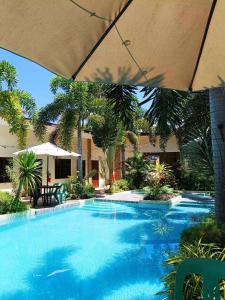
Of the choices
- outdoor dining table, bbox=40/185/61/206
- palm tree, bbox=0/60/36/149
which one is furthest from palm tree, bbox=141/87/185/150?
outdoor dining table, bbox=40/185/61/206

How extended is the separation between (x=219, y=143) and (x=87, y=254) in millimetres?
4458

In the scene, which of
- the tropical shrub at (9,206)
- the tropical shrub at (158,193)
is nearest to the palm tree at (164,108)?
the tropical shrub at (9,206)

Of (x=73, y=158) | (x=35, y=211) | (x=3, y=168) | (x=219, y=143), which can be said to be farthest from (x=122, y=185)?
(x=219, y=143)

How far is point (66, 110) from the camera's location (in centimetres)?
1766

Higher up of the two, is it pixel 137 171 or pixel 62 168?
pixel 62 168

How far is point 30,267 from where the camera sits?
717 centimetres

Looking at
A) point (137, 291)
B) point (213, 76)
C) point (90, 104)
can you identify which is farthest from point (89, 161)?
point (213, 76)

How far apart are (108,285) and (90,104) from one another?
44.5ft

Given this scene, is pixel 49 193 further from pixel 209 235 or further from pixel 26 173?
pixel 209 235

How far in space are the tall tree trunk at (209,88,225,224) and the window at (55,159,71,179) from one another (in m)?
17.4

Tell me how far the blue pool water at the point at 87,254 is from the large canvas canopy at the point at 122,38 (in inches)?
151

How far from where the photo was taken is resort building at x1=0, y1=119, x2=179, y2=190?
59.4 ft

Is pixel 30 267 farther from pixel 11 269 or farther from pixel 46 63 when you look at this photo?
pixel 46 63

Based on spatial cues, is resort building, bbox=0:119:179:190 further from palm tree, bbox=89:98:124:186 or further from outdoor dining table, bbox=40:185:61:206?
outdoor dining table, bbox=40:185:61:206
